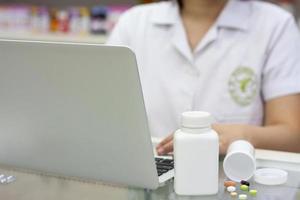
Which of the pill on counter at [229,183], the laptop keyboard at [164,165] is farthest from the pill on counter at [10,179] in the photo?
the pill on counter at [229,183]

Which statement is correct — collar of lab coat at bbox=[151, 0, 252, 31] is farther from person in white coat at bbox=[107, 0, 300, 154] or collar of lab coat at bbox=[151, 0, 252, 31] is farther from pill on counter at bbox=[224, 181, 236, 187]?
pill on counter at bbox=[224, 181, 236, 187]

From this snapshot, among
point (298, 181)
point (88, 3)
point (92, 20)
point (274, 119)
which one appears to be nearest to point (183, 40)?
point (274, 119)

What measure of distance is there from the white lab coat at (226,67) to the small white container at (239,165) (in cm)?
58

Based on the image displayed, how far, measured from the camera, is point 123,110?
780 mm

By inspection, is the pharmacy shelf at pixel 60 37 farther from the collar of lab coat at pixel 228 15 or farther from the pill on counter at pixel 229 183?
the pill on counter at pixel 229 183

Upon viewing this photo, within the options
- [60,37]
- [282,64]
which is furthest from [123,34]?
[60,37]

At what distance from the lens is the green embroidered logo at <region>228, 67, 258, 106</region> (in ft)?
4.84

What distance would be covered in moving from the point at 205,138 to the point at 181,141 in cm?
3

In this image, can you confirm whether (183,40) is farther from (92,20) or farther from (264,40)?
(92,20)

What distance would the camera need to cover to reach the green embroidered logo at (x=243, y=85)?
1.48 m

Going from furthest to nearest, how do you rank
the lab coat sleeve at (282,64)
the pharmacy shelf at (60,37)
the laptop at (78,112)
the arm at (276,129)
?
1. the pharmacy shelf at (60,37)
2. the lab coat sleeve at (282,64)
3. the arm at (276,129)
4. the laptop at (78,112)

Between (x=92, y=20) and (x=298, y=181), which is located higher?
(x=298, y=181)

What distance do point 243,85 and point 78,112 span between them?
0.75 metres

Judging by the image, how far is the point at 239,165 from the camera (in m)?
0.89
